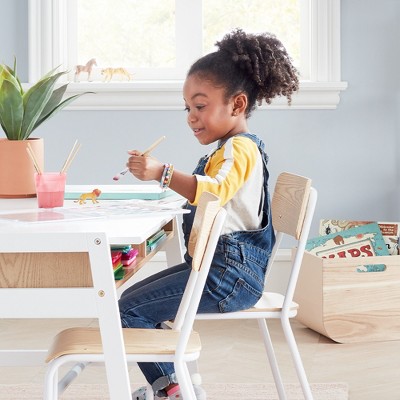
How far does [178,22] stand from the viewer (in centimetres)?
345

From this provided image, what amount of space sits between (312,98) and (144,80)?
25.1 inches

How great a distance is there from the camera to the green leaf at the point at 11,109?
6.70 ft

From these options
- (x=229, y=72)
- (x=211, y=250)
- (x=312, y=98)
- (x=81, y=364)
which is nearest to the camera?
(x=211, y=250)

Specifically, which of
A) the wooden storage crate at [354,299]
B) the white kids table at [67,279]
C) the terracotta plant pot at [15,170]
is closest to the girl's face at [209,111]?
the terracotta plant pot at [15,170]

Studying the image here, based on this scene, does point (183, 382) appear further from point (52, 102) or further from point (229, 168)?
point (52, 102)

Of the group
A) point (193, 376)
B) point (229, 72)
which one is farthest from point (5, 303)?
point (229, 72)

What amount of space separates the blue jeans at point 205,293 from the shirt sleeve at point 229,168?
0.11m

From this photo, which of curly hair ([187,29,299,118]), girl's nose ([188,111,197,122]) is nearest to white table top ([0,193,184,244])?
girl's nose ([188,111,197,122])

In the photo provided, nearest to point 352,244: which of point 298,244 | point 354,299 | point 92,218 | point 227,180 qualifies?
point 354,299

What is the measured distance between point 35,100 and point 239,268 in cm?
62

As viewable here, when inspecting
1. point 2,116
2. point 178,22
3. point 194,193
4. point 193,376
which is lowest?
point 193,376

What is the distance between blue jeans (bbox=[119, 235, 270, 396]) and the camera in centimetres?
180

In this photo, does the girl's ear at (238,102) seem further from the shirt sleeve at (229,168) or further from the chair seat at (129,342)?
the chair seat at (129,342)

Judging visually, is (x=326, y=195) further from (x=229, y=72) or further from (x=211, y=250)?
(x=211, y=250)
